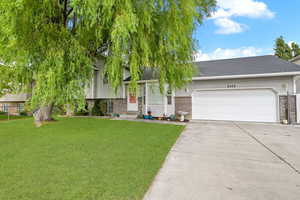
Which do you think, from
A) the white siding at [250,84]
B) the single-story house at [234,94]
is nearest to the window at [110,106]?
the single-story house at [234,94]

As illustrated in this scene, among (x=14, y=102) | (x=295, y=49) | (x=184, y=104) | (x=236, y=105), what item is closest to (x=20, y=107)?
(x=14, y=102)

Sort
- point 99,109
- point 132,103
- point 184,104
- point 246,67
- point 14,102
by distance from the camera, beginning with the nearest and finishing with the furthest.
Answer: point 246,67, point 184,104, point 132,103, point 99,109, point 14,102

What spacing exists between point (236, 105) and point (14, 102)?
21116 millimetres

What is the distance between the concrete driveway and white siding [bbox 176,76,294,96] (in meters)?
5.23

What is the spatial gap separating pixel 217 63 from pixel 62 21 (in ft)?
34.5

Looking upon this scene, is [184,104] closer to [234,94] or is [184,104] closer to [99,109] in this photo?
[234,94]

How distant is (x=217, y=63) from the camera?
461 inches

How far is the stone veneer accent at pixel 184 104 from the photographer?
33.5ft

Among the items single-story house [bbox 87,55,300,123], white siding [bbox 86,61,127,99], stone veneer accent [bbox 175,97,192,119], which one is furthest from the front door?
stone veneer accent [bbox 175,97,192,119]

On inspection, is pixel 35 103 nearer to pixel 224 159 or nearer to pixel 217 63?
pixel 224 159

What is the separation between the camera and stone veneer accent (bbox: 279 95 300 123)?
8.31m

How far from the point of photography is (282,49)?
22391 millimetres

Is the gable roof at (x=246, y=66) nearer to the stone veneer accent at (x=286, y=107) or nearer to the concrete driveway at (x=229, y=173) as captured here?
the stone veneer accent at (x=286, y=107)

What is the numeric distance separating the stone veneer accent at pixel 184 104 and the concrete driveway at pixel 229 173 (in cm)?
552
